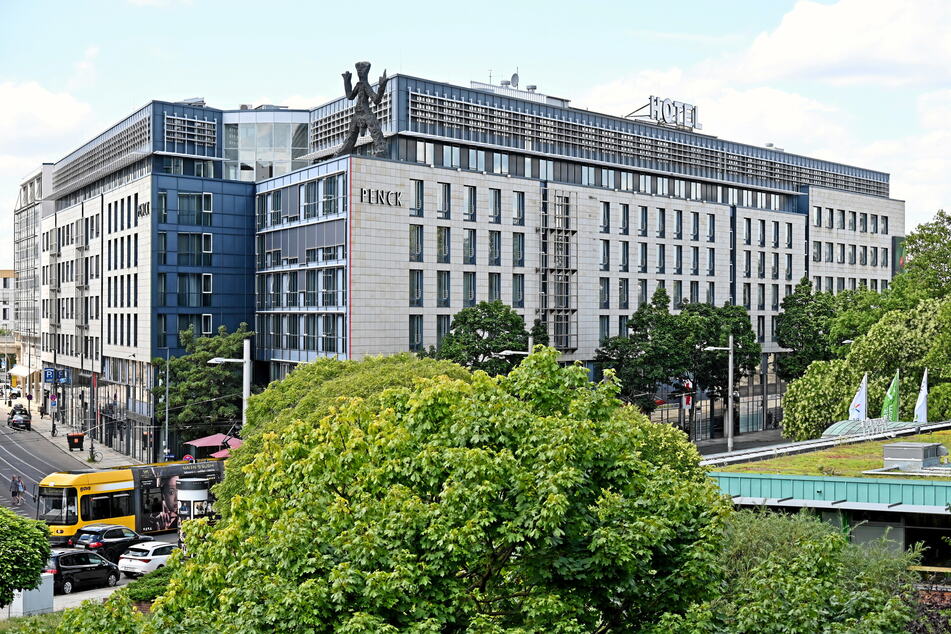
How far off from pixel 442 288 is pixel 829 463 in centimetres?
3762

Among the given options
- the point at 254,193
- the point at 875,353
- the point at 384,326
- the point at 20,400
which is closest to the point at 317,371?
the point at 384,326

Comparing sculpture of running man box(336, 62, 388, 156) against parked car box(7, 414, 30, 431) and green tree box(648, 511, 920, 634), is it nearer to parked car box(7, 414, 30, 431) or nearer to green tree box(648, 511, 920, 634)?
parked car box(7, 414, 30, 431)

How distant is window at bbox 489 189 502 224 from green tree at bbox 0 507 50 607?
47393mm

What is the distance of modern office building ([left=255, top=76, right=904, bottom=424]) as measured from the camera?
66.1 metres

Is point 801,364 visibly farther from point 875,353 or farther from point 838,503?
point 838,503

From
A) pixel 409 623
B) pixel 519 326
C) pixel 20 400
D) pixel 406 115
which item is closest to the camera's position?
pixel 409 623

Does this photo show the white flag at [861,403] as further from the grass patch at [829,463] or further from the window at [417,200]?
the window at [417,200]

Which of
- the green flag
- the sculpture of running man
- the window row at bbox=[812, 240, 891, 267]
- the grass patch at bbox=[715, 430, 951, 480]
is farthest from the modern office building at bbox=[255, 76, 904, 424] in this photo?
the grass patch at bbox=[715, 430, 951, 480]

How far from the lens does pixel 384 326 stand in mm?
65750

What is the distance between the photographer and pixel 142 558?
4188 cm

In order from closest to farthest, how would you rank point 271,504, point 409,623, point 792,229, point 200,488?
point 409,623 → point 271,504 → point 200,488 → point 792,229

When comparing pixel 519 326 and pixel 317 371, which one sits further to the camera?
pixel 519 326

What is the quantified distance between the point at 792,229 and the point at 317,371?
6952 centimetres

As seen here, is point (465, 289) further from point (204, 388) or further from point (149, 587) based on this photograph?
point (149, 587)
